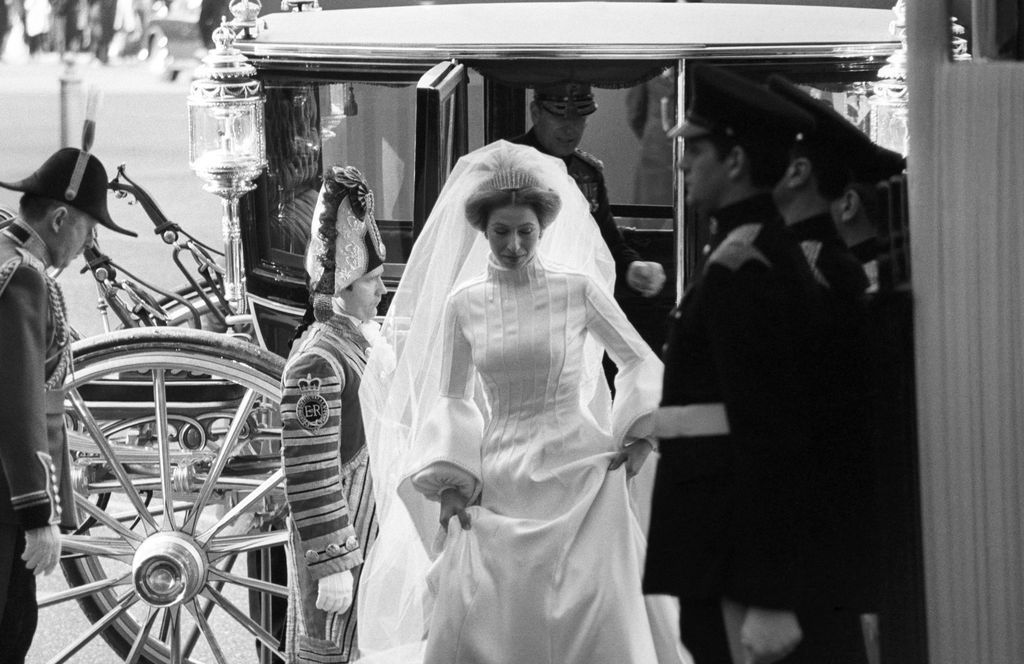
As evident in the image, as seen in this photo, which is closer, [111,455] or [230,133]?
[111,455]

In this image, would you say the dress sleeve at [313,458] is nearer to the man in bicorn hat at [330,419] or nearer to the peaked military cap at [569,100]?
the man in bicorn hat at [330,419]

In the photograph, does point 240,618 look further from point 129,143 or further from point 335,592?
point 129,143

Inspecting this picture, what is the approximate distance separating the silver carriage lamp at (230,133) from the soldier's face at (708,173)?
2113 millimetres

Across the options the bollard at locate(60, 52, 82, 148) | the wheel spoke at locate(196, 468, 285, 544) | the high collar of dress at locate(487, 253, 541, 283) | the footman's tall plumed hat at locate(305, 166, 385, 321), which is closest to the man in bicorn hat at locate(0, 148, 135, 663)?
the footman's tall plumed hat at locate(305, 166, 385, 321)

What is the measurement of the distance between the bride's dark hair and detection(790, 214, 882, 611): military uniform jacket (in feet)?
2.34

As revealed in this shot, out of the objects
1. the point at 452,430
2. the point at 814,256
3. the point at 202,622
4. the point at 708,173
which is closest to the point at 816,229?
the point at 814,256

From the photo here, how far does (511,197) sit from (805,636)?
986 mm

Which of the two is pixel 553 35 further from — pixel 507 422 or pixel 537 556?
pixel 537 556

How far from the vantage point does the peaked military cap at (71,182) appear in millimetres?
2645

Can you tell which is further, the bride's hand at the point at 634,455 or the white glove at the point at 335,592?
the white glove at the point at 335,592

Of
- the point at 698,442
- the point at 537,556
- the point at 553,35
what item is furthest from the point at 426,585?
the point at 553,35

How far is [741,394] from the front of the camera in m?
1.79

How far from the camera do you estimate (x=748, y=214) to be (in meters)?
1.84

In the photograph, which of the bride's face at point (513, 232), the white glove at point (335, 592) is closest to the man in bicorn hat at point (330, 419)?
the white glove at point (335, 592)
